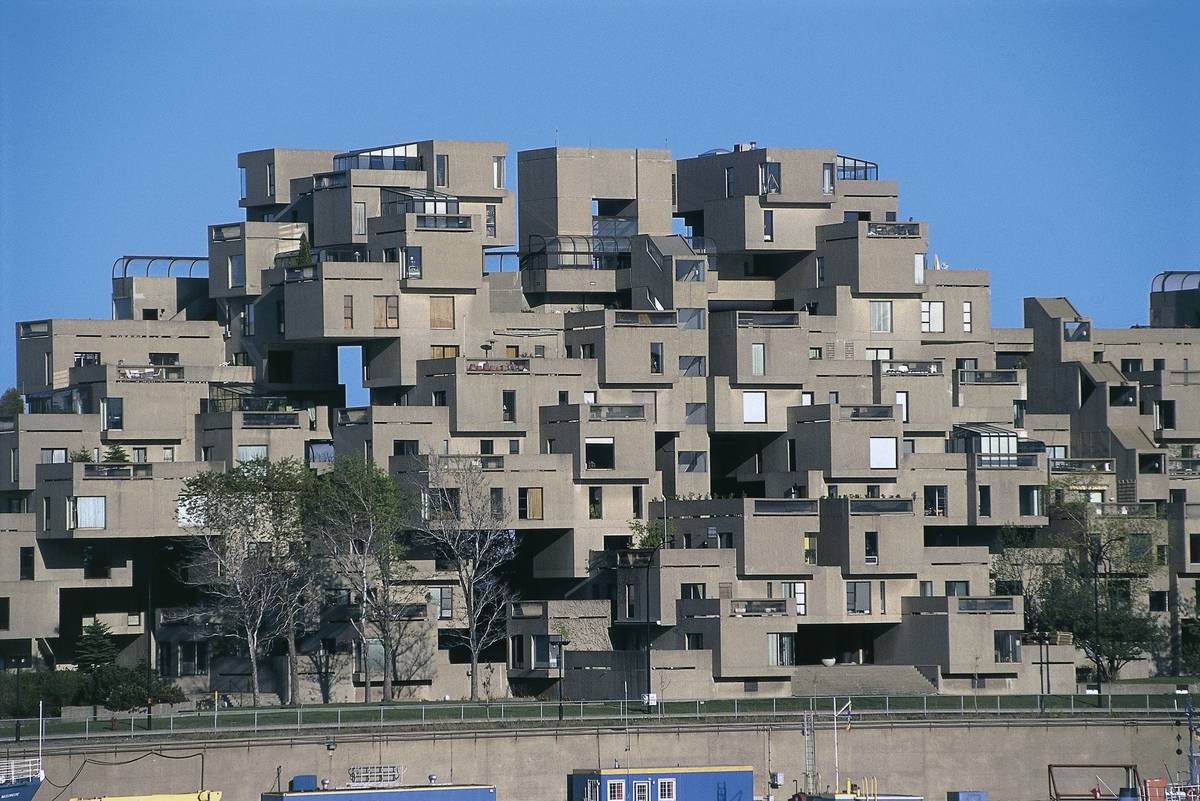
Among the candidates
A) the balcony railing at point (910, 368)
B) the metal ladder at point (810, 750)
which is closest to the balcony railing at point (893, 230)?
the balcony railing at point (910, 368)

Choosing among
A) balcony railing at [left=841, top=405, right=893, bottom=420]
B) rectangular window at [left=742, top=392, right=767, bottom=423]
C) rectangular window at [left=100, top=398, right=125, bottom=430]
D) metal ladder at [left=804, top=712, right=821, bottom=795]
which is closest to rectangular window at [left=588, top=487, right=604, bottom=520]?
rectangular window at [left=742, top=392, right=767, bottom=423]

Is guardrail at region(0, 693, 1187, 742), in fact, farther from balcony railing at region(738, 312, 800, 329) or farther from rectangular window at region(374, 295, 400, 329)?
balcony railing at region(738, 312, 800, 329)

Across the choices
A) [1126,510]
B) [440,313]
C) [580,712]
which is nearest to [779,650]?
[580,712]

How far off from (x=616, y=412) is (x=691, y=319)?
7203mm

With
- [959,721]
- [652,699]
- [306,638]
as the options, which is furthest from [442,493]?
[959,721]

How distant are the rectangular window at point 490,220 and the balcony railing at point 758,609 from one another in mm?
26721

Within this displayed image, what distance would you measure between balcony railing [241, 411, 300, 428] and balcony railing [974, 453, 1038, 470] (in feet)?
101

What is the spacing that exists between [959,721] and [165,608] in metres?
37.2

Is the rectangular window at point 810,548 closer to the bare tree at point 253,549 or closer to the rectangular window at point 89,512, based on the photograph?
the bare tree at point 253,549

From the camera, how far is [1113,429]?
456ft

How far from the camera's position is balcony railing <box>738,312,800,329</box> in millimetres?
128750

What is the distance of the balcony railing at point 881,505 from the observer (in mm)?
121938

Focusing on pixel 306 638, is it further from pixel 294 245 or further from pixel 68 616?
pixel 294 245

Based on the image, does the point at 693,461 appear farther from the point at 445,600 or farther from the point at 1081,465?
the point at 1081,465
